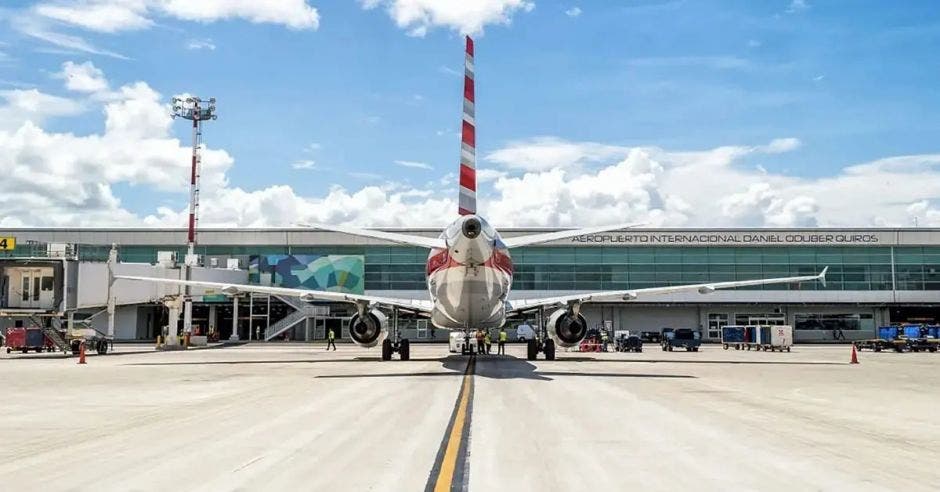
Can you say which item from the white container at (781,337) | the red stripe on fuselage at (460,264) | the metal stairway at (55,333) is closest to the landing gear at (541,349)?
the red stripe on fuselage at (460,264)

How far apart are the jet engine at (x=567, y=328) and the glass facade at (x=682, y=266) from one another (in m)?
48.6

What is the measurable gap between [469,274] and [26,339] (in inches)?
1292

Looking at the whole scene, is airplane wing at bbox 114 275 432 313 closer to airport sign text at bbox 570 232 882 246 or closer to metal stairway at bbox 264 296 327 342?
metal stairway at bbox 264 296 327 342

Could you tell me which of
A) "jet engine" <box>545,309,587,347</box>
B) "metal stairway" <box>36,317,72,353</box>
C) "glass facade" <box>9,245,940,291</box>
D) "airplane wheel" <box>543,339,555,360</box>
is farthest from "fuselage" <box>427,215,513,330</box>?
"glass facade" <box>9,245,940,291</box>

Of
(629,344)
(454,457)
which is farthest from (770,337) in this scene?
(454,457)

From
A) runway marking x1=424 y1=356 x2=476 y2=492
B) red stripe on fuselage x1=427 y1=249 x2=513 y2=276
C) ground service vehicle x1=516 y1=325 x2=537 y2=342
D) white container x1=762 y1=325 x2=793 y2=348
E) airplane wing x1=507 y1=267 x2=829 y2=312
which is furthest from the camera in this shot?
ground service vehicle x1=516 y1=325 x2=537 y2=342

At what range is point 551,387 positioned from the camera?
23.3 meters

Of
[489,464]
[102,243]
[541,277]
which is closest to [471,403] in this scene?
[489,464]

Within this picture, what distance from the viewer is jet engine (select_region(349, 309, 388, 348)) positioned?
118 feet

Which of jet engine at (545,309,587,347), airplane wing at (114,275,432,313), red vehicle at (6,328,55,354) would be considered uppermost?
airplane wing at (114,275,432,313)

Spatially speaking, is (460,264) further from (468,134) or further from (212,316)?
(212,316)

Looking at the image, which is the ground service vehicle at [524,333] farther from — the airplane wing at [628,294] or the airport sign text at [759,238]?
the airplane wing at [628,294]

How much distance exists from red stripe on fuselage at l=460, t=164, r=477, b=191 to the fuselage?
9.75ft

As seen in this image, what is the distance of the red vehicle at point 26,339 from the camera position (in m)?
46.7
